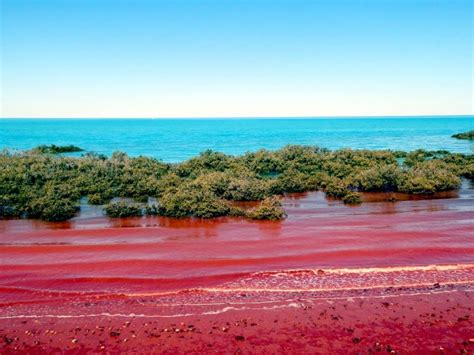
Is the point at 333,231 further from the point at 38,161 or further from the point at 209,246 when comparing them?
the point at 38,161

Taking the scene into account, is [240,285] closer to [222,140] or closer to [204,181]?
[204,181]

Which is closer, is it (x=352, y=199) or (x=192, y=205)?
(x=192, y=205)

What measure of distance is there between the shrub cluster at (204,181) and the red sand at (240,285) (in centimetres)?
99

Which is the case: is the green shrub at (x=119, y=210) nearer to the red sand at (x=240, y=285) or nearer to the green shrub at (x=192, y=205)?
the red sand at (x=240, y=285)

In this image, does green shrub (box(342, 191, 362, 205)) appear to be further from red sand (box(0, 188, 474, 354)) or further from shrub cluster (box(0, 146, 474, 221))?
red sand (box(0, 188, 474, 354))

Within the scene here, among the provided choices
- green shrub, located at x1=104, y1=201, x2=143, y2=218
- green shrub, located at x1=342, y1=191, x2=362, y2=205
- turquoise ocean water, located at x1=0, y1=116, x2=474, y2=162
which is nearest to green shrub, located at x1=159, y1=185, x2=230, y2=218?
green shrub, located at x1=104, y1=201, x2=143, y2=218

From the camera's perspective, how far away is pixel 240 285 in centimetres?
1097

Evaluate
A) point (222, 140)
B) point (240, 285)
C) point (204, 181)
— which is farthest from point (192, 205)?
point (222, 140)

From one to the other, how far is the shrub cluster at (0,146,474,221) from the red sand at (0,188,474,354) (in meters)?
0.99

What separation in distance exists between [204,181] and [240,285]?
35.4ft

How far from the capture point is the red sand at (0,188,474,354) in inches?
326

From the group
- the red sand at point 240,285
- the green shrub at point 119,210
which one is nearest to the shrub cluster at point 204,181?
the green shrub at point 119,210

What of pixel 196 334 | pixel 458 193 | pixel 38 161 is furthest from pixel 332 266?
pixel 38 161

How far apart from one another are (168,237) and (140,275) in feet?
11.6
